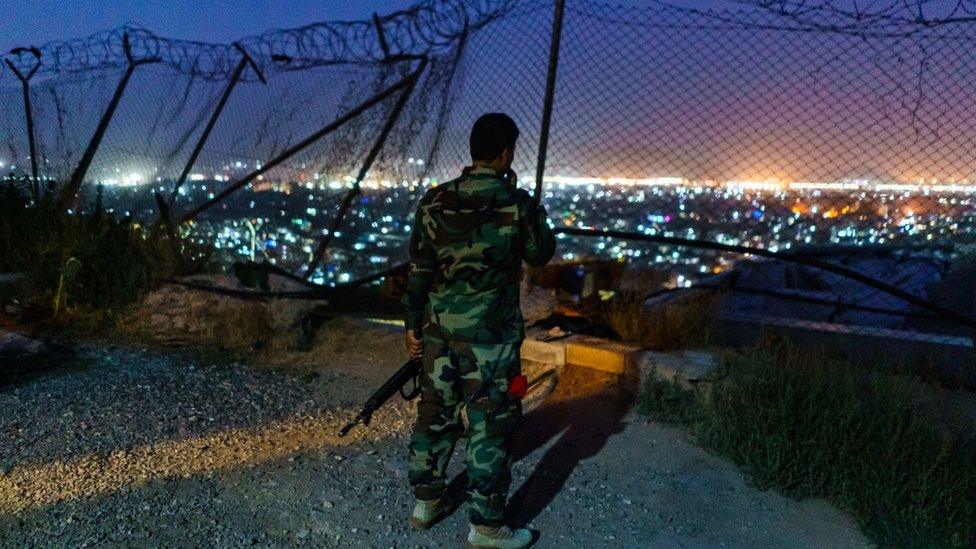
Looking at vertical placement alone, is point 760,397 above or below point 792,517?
above

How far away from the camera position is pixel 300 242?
29.5ft

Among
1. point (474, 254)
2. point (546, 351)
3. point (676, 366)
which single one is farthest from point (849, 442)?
point (546, 351)

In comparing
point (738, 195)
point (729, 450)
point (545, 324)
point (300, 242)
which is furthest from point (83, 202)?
point (729, 450)

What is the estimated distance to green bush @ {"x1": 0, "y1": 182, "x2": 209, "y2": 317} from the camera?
22.1ft

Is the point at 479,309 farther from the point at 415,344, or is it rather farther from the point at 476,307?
the point at 415,344

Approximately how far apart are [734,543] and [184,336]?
475cm

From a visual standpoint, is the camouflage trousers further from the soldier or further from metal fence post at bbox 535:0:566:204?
metal fence post at bbox 535:0:566:204

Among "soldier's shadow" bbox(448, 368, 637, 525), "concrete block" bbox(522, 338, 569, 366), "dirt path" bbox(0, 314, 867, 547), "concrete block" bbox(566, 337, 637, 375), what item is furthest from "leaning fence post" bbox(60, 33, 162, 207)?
"soldier's shadow" bbox(448, 368, 637, 525)

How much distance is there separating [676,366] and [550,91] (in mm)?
2311

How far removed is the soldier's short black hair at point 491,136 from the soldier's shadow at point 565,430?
1.63 metres

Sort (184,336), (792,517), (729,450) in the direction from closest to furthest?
1. (792,517)
2. (729,450)
3. (184,336)

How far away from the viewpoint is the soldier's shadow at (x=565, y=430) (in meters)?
3.79

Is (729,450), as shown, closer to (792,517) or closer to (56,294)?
(792,517)

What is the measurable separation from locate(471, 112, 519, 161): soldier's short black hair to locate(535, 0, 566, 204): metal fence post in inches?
103
